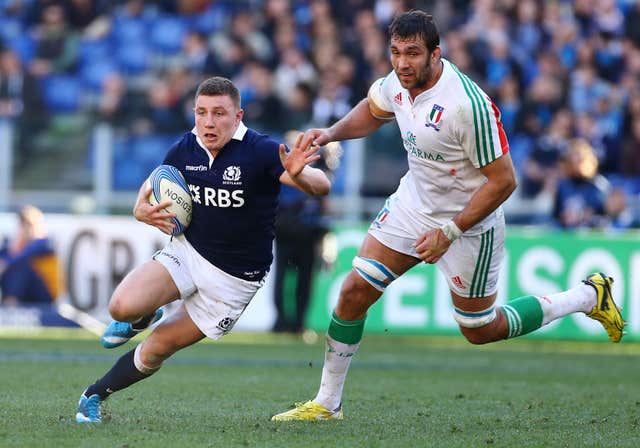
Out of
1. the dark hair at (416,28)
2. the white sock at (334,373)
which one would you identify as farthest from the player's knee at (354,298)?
the dark hair at (416,28)

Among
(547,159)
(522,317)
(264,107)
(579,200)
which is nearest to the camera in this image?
(522,317)

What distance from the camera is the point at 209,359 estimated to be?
42.0ft

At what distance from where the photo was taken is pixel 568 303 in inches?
334

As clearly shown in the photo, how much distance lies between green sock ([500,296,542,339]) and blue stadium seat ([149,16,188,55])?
43.2 ft

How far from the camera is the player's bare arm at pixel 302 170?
7.09m

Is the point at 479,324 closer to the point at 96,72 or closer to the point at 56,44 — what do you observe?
the point at 96,72

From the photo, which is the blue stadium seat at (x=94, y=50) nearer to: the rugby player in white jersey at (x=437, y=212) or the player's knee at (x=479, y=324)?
the rugby player in white jersey at (x=437, y=212)

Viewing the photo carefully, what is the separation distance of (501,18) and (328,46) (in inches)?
115

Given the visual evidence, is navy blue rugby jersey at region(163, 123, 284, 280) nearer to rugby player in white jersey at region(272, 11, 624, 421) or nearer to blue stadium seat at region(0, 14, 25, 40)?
rugby player in white jersey at region(272, 11, 624, 421)

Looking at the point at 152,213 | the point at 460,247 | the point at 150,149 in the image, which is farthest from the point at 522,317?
the point at 150,149

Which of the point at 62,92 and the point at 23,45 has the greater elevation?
the point at 23,45

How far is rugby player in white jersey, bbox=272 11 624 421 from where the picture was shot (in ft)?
24.5

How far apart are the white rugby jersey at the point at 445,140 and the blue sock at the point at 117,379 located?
200cm

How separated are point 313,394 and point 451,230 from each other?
100 inches
